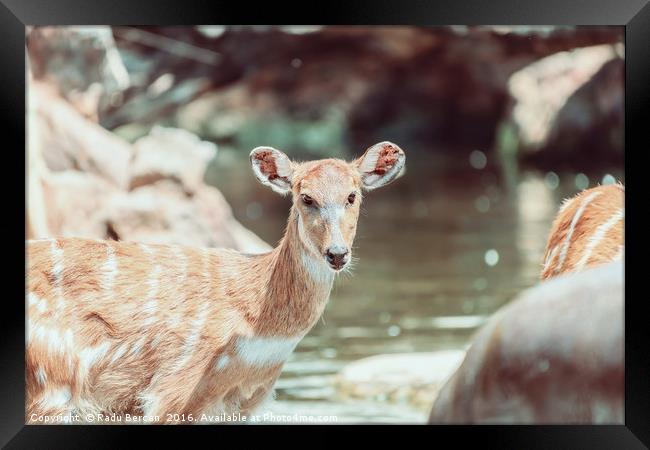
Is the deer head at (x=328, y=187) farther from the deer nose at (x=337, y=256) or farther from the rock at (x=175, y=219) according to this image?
the rock at (x=175, y=219)

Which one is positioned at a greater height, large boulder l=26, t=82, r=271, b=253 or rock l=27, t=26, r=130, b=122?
rock l=27, t=26, r=130, b=122

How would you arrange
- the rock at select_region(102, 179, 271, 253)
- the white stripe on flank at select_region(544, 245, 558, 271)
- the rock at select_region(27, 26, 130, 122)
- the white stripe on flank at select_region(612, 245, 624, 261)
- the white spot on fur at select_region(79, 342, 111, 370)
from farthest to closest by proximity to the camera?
1. the rock at select_region(102, 179, 271, 253)
2. the rock at select_region(27, 26, 130, 122)
3. the white stripe on flank at select_region(544, 245, 558, 271)
4. the white stripe on flank at select_region(612, 245, 624, 261)
5. the white spot on fur at select_region(79, 342, 111, 370)

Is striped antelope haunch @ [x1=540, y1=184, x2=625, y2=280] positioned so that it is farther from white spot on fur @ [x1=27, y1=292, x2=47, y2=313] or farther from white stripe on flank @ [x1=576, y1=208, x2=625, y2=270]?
white spot on fur @ [x1=27, y1=292, x2=47, y2=313]

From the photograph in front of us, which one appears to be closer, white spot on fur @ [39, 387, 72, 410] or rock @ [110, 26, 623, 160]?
white spot on fur @ [39, 387, 72, 410]

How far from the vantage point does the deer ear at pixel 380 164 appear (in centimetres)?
440

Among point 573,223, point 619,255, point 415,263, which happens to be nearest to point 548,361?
point 619,255

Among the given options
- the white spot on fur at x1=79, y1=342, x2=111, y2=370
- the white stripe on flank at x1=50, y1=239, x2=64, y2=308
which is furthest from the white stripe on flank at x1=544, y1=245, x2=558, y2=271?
A: the white stripe on flank at x1=50, y1=239, x2=64, y2=308

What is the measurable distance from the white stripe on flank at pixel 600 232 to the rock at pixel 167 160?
2.56 m

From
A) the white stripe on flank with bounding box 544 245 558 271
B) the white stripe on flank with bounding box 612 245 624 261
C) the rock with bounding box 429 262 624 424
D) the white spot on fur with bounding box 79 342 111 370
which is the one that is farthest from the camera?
the white stripe on flank with bounding box 544 245 558 271

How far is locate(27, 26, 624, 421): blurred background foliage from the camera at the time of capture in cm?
564

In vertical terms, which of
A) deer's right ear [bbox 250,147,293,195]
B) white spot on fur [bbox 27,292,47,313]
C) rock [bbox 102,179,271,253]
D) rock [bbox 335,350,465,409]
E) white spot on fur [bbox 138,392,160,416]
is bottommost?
rock [bbox 335,350,465,409]

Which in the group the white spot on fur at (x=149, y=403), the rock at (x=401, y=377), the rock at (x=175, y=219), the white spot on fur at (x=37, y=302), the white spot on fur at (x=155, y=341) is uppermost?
the rock at (x=175, y=219)

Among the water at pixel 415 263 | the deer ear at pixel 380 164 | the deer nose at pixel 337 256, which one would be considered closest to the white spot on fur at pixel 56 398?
the water at pixel 415 263

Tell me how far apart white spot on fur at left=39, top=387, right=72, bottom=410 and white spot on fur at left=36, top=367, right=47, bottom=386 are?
5cm
